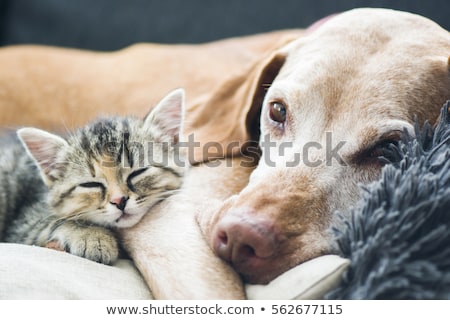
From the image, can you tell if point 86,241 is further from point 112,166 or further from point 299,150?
point 299,150

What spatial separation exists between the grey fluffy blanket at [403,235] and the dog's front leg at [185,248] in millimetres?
253

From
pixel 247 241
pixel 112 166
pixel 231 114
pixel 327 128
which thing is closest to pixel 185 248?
pixel 247 241

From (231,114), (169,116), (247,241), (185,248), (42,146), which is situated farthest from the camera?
(231,114)

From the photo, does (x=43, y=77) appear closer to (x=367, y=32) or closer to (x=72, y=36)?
(x=72, y=36)

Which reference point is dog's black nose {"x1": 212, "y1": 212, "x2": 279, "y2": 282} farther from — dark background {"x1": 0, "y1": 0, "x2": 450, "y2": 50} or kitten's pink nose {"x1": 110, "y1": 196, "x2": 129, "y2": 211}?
dark background {"x1": 0, "y1": 0, "x2": 450, "y2": 50}

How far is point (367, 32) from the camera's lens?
1.54 m

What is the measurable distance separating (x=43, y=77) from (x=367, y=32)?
5.36ft

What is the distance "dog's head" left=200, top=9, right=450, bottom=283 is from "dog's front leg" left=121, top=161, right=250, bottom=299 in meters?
0.04

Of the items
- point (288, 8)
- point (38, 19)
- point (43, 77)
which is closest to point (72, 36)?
point (38, 19)

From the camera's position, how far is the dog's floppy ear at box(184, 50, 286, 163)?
1.71 metres

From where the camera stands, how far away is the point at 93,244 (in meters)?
1.33

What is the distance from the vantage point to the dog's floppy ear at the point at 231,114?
1712mm

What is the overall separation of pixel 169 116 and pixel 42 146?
36cm

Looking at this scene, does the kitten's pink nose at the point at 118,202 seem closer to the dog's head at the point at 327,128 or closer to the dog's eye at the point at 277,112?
the dog's head at the point at 327,128
